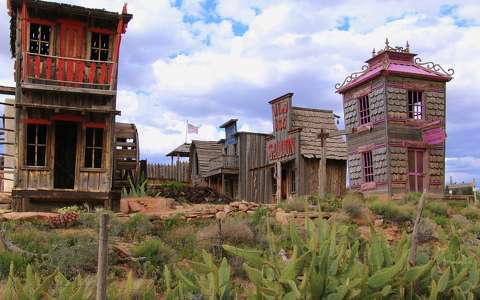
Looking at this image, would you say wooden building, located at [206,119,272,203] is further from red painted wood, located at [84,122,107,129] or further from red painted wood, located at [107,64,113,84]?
red painted wood, located at [107,64,113,84]

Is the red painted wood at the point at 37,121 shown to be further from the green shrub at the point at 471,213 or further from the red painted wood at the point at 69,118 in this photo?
the green shrub at the point at 471,213

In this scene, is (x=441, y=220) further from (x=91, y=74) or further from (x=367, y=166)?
(x=91, y=74)

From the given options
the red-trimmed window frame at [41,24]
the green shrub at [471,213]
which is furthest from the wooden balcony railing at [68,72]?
the green shrub at [471,213]

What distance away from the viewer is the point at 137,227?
13680 mm

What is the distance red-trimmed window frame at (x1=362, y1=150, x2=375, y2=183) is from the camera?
2206cm

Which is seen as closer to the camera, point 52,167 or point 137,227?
point 137,227

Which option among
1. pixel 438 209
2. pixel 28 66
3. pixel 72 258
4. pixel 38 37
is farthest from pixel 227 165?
pixel 72 258

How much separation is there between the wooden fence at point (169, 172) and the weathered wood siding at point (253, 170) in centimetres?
423

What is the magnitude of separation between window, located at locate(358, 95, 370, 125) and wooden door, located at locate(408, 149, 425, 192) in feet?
7.19

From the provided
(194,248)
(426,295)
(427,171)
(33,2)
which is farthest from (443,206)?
(426,295)

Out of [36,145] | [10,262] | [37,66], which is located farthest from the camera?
[36,145]

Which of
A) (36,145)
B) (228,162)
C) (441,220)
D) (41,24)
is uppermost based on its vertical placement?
(41,24)

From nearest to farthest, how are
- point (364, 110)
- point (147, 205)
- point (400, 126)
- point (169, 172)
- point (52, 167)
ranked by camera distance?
1. point (52, 167)
2. point (147, 205)
3. point (400, 126)
4. point (364, 110)
5. point (169, 172)

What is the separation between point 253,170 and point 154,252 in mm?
19951
